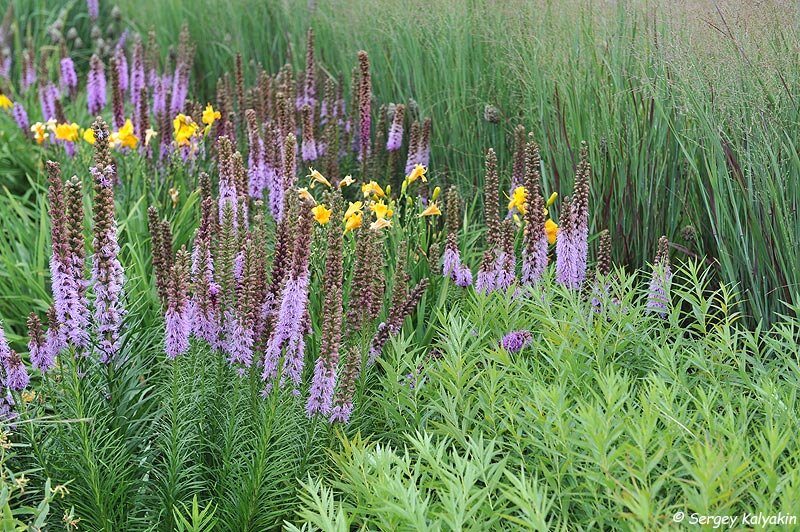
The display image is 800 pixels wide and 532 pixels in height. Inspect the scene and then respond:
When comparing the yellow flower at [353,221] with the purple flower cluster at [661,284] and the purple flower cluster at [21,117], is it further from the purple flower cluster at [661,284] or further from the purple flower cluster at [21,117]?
the purple flower cluster at [21,117]

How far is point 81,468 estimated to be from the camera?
255cm

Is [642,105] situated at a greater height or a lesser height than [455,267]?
greater

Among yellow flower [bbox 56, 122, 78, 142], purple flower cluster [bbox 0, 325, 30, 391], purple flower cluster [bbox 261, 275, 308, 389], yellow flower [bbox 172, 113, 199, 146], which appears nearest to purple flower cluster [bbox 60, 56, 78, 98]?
yellow flower [bbox 56, 122, 78, 142]

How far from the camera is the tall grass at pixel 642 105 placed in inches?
130

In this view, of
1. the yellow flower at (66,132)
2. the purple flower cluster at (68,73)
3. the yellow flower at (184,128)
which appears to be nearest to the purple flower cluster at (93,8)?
the purple flower cluster at (68,73)

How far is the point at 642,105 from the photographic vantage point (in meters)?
3.80

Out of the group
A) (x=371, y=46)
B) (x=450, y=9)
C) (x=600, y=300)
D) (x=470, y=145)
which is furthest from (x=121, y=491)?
(x=371, y=46)

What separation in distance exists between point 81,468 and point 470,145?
9.14ft

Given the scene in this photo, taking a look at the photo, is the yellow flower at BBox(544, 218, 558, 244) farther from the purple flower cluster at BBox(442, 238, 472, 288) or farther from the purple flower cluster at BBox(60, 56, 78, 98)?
the purple flower cluster at BBox(60, 56, 78, 98)

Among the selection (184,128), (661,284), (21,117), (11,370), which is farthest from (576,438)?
(21,117)

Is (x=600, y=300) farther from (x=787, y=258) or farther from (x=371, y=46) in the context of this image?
(x=371, y=46)

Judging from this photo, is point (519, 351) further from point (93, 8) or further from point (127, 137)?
point (93, 8)

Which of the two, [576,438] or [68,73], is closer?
[576,438]

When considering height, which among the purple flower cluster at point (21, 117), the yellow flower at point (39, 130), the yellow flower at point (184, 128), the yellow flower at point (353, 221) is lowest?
the purple flower cluster at point (21, 117)
